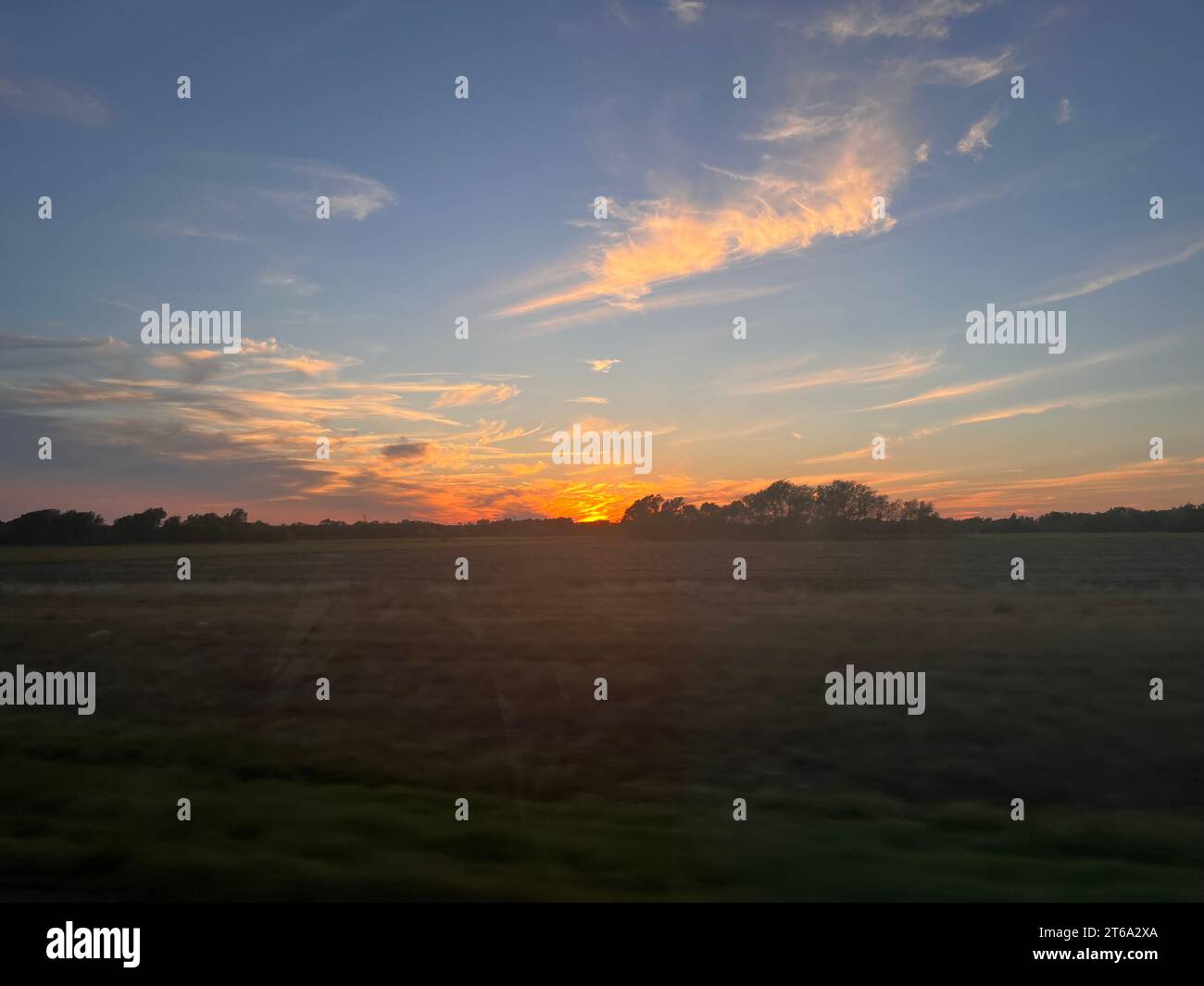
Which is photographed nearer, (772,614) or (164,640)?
(164,640)

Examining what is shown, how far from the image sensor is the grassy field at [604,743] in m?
5.04

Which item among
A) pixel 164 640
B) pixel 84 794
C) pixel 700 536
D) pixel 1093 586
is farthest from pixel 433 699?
pixel 700 536

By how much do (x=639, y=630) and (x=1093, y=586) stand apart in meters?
10.4

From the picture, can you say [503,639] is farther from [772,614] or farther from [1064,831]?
[1064,831]

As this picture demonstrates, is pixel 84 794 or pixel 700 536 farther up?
pixel 700 536

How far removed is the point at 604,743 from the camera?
8336mm

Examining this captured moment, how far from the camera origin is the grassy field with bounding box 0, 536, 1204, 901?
504cm

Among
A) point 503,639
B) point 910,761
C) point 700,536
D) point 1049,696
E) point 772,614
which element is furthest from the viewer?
point 700,536

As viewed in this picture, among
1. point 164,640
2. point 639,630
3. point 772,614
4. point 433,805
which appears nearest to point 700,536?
point 772,614

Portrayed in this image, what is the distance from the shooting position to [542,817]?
6.03m

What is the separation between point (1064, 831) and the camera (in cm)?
573
